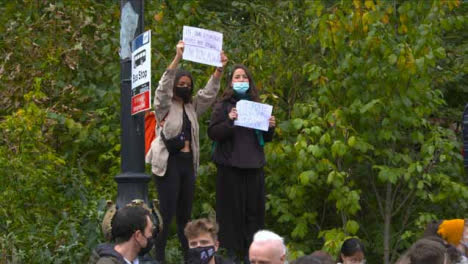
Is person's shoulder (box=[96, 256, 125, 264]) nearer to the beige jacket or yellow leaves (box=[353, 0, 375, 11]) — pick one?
the beige jacket

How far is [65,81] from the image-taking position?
46.8ft

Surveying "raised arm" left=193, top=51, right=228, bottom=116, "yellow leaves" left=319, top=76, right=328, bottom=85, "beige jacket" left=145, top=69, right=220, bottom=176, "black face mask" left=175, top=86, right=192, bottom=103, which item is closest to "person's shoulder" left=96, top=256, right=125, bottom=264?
"beige jacket" left=145, top=69, right=220, bottom=176

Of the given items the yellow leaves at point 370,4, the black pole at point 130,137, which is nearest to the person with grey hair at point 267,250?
the black pole at point 130,137

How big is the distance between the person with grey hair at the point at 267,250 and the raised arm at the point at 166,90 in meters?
3.16

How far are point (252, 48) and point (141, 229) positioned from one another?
6638mm

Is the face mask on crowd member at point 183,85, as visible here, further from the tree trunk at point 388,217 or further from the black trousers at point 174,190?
the tree trunk at point 388,217

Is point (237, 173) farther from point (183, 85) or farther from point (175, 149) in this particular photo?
point (183, 85)

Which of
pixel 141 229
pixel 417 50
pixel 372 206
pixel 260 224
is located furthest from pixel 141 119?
pixel 372 206

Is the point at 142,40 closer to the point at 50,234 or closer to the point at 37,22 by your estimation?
the point at 50,234

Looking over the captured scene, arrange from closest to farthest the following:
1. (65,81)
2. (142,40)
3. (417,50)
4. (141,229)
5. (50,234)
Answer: (141,229), (142,40), (50,234), (417,50), (65,81)

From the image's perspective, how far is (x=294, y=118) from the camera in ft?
41.3

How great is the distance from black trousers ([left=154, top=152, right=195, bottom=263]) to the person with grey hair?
3102mm

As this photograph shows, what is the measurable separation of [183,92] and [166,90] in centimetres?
28

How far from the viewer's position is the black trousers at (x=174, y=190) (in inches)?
405
